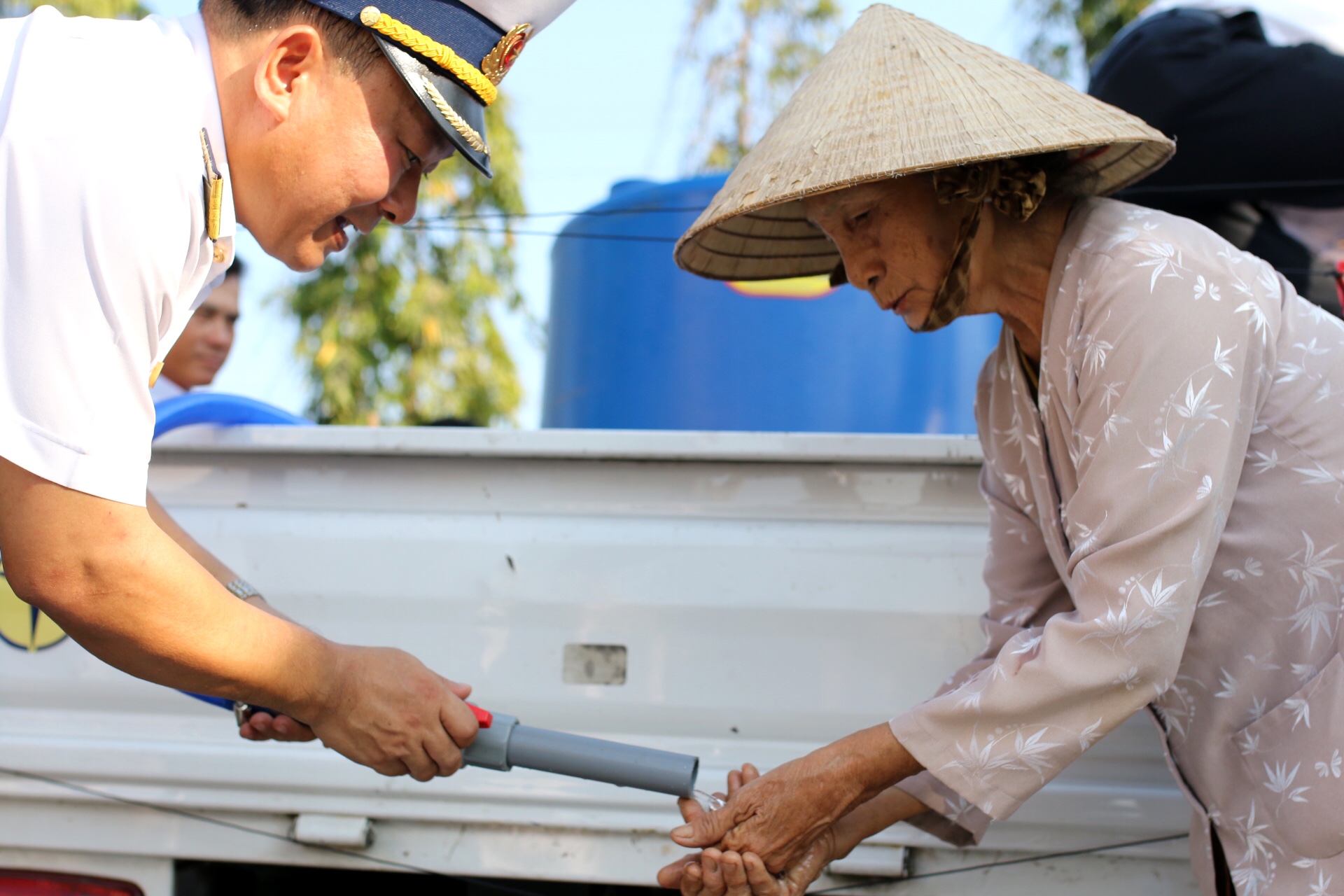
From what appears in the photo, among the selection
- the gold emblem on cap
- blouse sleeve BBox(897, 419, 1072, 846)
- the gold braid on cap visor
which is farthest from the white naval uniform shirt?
blouse sleeve BBox(897, 419, 1072, 846)

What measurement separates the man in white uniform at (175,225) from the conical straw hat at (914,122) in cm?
35

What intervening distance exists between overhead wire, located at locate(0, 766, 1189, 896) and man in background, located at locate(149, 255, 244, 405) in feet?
5.40

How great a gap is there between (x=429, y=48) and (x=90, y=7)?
5.47 metres

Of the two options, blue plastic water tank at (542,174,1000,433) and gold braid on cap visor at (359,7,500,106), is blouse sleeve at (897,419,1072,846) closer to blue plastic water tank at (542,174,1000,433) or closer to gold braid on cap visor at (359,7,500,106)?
gold braid on cap visor at (359,7,500,106)

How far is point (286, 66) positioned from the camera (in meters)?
1.18

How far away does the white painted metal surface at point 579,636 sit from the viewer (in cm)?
161

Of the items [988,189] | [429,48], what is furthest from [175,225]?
[988,189]

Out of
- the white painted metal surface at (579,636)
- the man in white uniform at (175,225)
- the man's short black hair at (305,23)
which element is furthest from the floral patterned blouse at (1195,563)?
the man's short black hair at (305,23)

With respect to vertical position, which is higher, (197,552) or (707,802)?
(197,552)

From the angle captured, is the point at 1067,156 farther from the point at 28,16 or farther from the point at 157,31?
the point at 28,16

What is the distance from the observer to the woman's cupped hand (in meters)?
1.45

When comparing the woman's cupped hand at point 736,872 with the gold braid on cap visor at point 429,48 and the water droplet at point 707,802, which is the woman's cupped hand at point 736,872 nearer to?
the water droplet at point 707,802

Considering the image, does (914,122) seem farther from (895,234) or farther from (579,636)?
(579,636)

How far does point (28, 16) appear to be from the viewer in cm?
112
